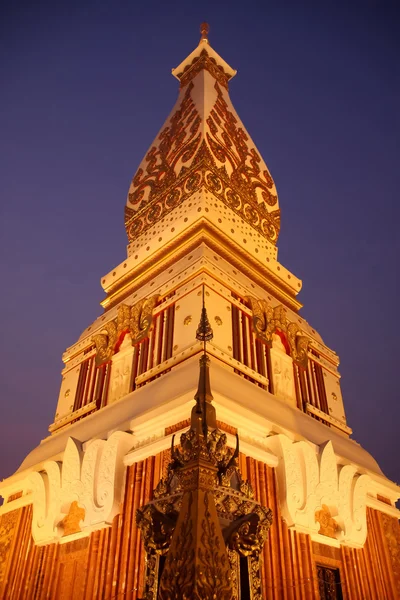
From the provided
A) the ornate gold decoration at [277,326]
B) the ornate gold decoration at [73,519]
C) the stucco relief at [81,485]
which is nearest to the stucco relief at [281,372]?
the ornate gold decoration at [277,326]

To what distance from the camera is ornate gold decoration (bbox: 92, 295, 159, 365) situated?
8.94 m

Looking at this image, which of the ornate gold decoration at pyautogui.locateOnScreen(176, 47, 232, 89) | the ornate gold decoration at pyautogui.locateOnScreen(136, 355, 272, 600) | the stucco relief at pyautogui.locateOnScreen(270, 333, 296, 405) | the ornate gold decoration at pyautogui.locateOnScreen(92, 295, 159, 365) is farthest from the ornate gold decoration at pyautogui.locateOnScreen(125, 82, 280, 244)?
the ornate gold decoration at pyautogui.locateOnScreen(136, 355, 272, 600)

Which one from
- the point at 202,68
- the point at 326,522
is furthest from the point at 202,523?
the point at 202,68

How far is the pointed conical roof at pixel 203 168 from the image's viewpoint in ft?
35.6

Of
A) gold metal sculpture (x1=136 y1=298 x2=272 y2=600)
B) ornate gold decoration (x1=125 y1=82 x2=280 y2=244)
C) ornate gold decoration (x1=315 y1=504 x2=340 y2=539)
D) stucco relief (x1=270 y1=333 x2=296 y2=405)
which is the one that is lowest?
gold metal sculpture (x1=136 y1=298 x2=272 y2=600)

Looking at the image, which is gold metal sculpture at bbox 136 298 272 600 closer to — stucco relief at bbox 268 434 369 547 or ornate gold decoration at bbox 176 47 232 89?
stucco relief at bbox 268 434 369 547

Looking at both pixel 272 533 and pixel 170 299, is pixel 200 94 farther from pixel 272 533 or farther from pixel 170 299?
pixel 272 533

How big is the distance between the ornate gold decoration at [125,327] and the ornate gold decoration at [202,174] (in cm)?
261

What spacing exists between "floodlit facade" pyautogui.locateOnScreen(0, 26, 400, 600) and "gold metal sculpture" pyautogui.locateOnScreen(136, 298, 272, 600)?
14 millimetres

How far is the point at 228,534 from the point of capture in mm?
3643

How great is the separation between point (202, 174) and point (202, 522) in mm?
8304

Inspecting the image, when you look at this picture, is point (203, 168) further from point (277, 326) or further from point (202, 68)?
point (202, 68)

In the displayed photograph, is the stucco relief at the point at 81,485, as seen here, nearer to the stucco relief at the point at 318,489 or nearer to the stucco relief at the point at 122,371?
the stucco relief at the point at 122,371

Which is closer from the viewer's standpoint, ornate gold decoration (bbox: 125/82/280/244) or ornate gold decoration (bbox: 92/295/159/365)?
ornate gold decoration (bbox: 92/295/159/365)
